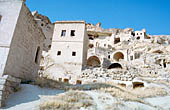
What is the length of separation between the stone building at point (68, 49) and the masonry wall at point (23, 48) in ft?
20.4

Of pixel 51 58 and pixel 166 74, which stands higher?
pixel 51 58

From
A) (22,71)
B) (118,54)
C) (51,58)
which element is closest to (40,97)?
(22,71)

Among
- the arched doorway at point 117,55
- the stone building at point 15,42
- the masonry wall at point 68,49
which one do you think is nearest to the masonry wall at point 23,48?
the stone building at point 15,42

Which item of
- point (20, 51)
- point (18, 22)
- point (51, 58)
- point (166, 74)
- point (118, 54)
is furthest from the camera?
point (118, 54)

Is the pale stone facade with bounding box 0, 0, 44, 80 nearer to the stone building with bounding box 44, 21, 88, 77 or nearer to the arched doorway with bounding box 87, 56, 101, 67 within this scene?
the stone building with bounding box 44, 21, 88, 77

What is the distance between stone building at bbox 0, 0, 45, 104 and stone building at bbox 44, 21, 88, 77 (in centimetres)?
712

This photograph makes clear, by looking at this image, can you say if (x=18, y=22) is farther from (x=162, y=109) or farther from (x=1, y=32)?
(x=162, y=109)

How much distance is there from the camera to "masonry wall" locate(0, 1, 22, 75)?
5688mm

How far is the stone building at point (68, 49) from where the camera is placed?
605 inches

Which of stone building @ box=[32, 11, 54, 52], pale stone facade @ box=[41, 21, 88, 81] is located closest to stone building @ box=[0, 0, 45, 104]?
pale stone facade @ box=[41, 21, 88, 81]

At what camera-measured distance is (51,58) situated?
16.4 metres

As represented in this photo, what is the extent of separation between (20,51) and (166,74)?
50.6ft

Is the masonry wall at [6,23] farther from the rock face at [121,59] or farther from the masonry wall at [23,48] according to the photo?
the rock face at [121,59]

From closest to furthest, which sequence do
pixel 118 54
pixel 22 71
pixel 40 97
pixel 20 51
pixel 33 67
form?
pixel 40 97
pixel 20 51
pixel 22 71
pixel 33 67
pixel 118 54
